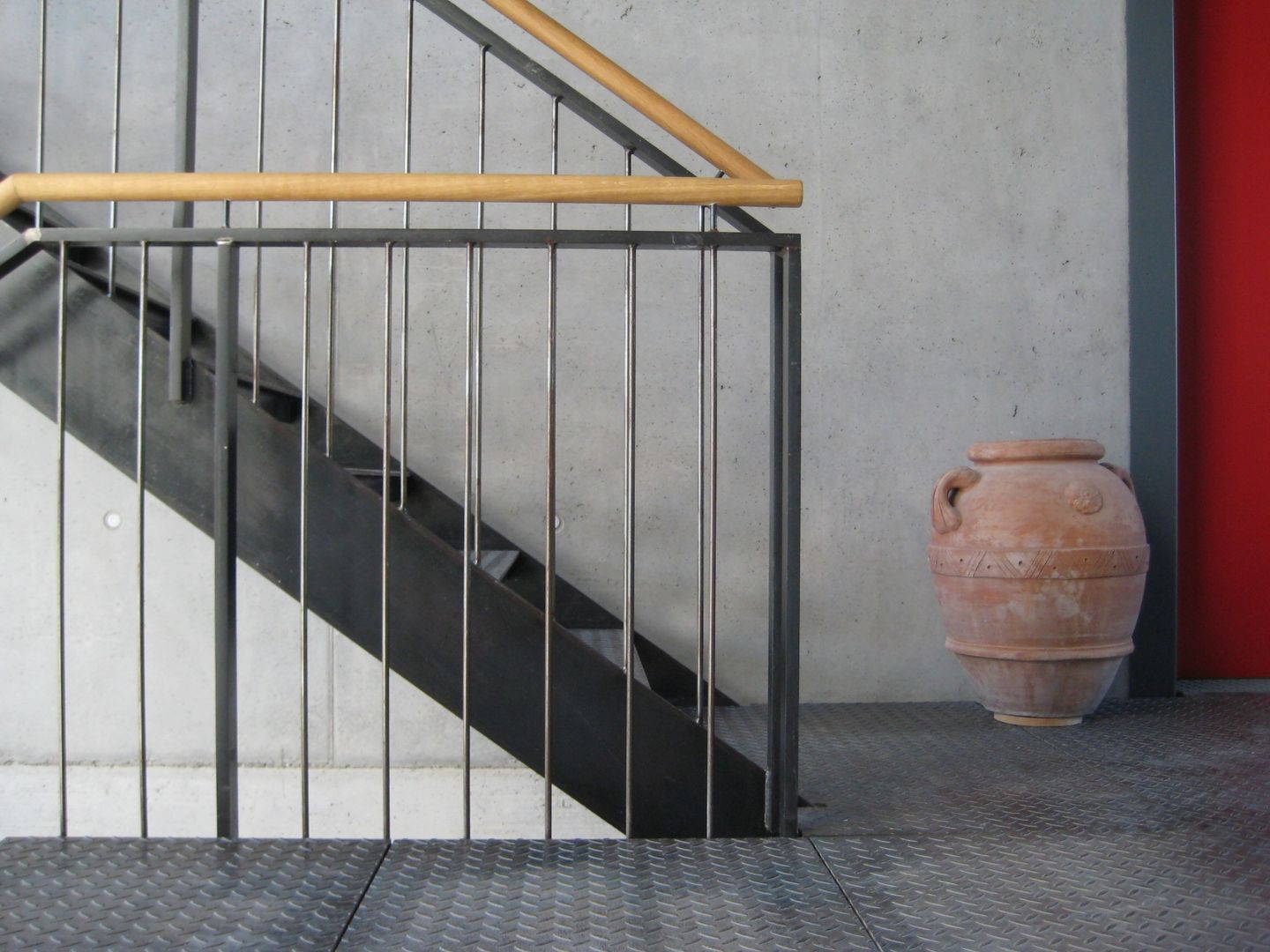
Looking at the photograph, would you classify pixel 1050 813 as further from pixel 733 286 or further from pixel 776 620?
pixel 733 286

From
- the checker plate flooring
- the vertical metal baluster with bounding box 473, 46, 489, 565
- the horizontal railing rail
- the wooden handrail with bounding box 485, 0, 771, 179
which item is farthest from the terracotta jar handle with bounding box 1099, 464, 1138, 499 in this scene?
the vertical metal baluster with bounding box 473, 46, 489, 565

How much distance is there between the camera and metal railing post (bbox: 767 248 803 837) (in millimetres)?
1833

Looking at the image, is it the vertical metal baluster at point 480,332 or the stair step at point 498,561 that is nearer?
the vertical metal baluster at point 480,332

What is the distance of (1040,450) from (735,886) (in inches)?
76.2

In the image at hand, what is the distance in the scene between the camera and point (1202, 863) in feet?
5.71

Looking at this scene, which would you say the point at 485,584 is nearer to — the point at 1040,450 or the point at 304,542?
the point at 304,542

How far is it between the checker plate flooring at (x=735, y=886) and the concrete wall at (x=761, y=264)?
1359 mm

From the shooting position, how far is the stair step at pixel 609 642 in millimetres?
2664

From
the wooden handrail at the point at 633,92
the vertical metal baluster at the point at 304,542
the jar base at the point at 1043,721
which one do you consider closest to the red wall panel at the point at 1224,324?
the jar base at the point at 1043,721

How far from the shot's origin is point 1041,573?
2.91m

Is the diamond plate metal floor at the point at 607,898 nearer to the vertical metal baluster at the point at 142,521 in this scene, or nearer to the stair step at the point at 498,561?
the vertical metal baluster at the point at 142,521

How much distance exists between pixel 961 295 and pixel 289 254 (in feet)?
7.31

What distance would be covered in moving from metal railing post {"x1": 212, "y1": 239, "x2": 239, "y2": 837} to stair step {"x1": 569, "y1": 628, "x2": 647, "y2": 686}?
0.95m

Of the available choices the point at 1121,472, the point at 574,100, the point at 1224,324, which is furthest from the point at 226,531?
the point at 1224,324
